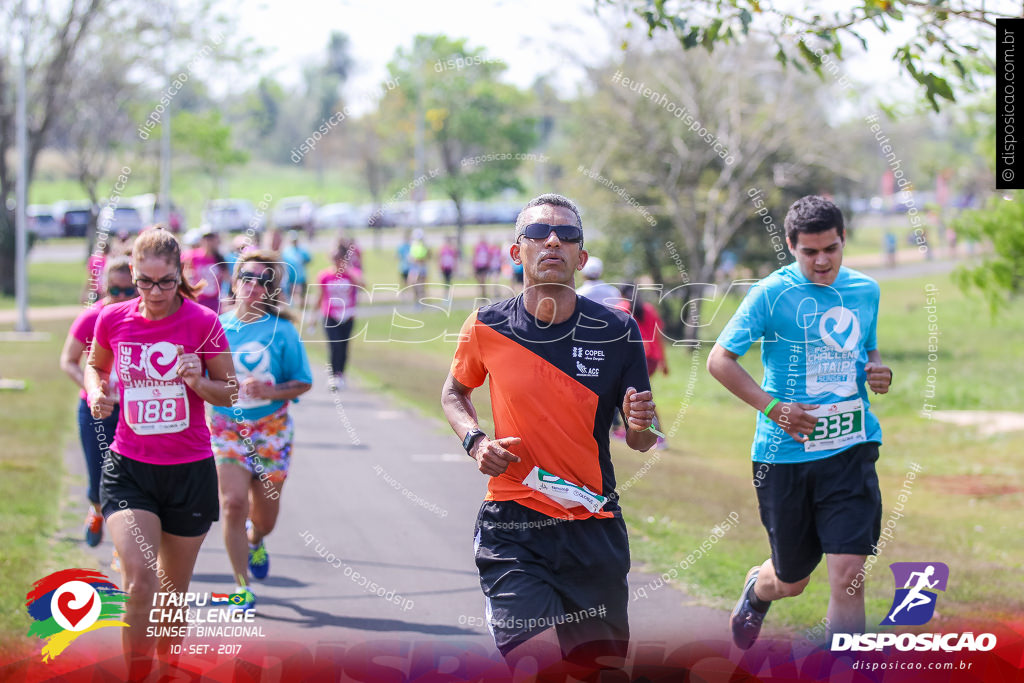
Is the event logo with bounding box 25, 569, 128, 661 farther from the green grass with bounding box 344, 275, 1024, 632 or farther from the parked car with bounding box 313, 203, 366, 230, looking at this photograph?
the parked car with bounding box 313, 203, 366, 230

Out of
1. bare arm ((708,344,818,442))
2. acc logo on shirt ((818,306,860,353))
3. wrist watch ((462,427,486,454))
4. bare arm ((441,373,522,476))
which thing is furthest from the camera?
acc logo on shirt ((818,306,860,353))

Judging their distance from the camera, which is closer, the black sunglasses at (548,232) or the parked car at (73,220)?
the black sunglasses at (548,232)

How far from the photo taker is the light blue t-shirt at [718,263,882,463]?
4.98 metres

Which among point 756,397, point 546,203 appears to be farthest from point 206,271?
point 546,203

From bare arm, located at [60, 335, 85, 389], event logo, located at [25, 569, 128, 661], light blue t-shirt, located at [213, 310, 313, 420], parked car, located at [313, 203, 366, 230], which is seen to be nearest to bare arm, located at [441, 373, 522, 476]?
event logo, located at [25, 569, 128, 661]

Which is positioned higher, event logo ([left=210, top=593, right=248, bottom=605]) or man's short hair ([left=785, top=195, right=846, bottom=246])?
man's short hair ([left=785, top=195, right=846, bottom=246])

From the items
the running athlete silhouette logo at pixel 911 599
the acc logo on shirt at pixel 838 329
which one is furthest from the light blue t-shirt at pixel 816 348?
the running athlete silhouette logo at pixel 911 599

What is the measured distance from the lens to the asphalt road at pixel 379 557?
6.19 m

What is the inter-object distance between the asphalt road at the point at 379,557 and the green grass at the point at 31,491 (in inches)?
8.6

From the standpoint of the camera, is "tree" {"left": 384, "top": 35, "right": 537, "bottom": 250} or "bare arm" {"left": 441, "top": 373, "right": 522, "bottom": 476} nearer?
"bare arm" {"left": 441, "top": 373, "right": 522, "bottom": 476}

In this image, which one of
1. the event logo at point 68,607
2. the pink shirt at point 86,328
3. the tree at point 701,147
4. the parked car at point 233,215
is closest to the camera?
the event logo at point 68,607

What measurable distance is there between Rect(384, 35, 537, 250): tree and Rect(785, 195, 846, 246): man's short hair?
11804mm

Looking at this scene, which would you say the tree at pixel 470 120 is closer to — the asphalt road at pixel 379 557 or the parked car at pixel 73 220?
the asphalt road at pixel 379 557

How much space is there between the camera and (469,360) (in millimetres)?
4285
